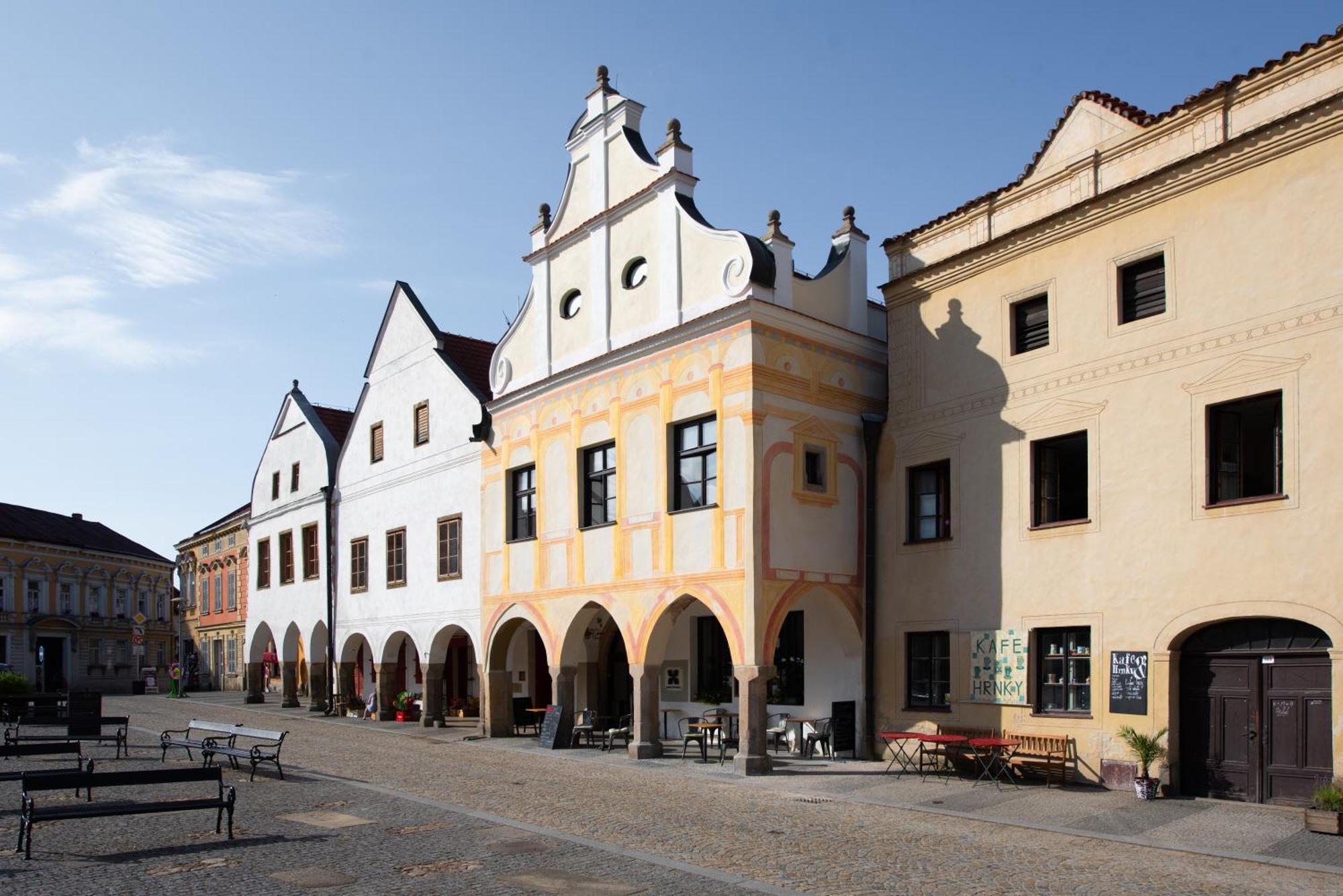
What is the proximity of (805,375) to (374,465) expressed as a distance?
16.0 metres

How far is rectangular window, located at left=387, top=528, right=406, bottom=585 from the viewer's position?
1180 inches

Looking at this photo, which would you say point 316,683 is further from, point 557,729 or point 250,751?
point 250,751

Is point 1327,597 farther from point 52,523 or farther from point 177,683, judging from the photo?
point 52,523

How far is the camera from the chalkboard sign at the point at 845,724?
19.6 meters

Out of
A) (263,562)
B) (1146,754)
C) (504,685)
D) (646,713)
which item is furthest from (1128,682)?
(263,562)

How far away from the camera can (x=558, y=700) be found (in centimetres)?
2295

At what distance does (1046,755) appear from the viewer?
16.2 meters

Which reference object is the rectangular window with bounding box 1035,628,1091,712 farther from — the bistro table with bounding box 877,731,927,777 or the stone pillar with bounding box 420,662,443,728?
the stone pillar with bounding box 420,662,443,728

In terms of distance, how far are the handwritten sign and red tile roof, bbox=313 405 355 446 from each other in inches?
937

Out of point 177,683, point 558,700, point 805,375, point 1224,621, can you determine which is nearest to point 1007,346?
point 805,375

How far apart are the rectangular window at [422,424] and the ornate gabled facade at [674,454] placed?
14.9ft

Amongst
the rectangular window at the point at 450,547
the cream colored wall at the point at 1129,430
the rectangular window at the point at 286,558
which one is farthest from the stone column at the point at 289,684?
the cream colored wall at the point at 1129,430

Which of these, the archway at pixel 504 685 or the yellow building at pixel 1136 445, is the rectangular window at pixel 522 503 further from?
the yellow building at pixel 1136 445

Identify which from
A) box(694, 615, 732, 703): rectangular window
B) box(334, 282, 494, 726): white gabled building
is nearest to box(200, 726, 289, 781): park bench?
box(694, 615, 732, 703): rectangular window
